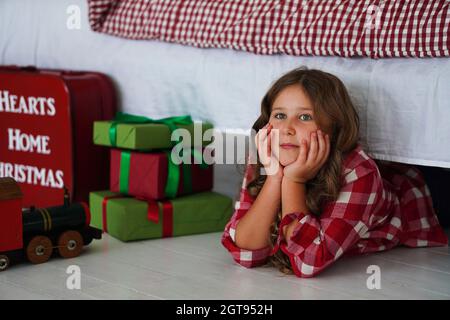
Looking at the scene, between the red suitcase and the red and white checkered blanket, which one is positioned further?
the red suitcase

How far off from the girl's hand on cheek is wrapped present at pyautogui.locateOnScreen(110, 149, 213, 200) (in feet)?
1.25

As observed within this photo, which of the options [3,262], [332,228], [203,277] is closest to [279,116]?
[332,228]

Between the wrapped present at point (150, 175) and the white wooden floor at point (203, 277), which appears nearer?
the white wooden floor at point (203, 277)

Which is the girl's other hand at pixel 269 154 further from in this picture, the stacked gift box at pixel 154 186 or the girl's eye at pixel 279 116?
the stacked gift box at pixel 154 186

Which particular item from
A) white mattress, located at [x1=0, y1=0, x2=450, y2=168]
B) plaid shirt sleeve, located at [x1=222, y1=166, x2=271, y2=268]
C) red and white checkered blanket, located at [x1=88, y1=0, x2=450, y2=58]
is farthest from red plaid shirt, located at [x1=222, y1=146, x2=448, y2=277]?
red and white checkered blanket, located at [x1=88, y1=0, x2=450, y2=58]

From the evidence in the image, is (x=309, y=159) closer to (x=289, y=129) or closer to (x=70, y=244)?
(x=289, y=129)

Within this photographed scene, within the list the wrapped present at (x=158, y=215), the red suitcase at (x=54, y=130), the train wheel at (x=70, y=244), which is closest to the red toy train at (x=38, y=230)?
the train wheel at (x=70, y=244)

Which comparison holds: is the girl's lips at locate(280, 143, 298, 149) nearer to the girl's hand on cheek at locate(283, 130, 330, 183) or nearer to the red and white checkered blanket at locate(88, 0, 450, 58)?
the girl's hand on cheek at locate(283, 130, 330, 183)

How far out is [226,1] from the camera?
1760 millimetres

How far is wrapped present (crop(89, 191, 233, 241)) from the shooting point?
1668mm

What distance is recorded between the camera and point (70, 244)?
1.50 m

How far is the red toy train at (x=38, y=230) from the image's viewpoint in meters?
1.40

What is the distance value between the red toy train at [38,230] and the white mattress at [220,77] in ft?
1.42
